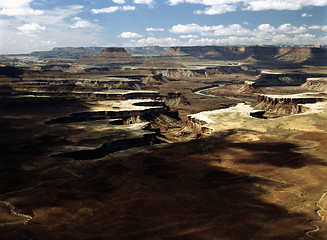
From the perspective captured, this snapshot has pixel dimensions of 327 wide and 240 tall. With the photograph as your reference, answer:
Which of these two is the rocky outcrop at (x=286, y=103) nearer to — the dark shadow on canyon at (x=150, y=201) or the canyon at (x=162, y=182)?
the canyon at (x=162, y=182)

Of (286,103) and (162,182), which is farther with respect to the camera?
(286,103)

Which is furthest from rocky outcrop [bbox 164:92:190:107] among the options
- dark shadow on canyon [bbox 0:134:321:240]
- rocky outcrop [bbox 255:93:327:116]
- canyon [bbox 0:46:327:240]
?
dark shadow on canyon [bbox 0:134:321:240]

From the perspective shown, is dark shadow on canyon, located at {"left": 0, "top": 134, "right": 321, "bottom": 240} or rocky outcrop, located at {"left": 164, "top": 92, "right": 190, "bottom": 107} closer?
Result: dark shadow on canyon, located at {"left": 0, "top": 134, "right": 321, "bottom": 240}

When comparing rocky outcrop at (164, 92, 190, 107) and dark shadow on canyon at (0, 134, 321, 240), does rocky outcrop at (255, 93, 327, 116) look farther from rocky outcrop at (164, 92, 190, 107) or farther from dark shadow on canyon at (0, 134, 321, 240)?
dark shadow on canyon at (0, 134, 321, 240)

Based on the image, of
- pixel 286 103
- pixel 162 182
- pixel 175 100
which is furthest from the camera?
pixel 175 100

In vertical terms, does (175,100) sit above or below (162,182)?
above

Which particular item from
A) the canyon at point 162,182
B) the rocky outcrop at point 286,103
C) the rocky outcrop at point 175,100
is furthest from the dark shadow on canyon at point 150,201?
the rocky outcrop at point 175,100

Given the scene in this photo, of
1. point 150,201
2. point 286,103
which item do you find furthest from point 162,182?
point 286,103

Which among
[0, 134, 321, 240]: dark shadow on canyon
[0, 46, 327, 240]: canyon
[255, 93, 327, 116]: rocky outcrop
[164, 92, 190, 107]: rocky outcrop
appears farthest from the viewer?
[164, 92, 190, 107]: rocky outcrop

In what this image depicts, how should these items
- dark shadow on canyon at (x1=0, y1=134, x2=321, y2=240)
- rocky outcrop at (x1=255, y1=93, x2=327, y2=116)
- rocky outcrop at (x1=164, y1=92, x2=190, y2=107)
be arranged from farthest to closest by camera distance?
1. rocky outcrop at (x1=164, y1=92, x2=190, y2=107)
2. rocky outcrop at (x1=255, y1=93, x2=327, y2=116)
3. dark shadow on canyon at (x1=0, y1=134, x2=321, y2=240)

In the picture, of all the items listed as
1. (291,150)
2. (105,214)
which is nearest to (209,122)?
(291,150)

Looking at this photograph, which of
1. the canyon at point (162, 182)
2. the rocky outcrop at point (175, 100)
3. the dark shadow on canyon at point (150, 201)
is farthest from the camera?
the rocky outcrop at point (175, 100)

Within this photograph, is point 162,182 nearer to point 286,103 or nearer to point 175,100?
point 286,103
